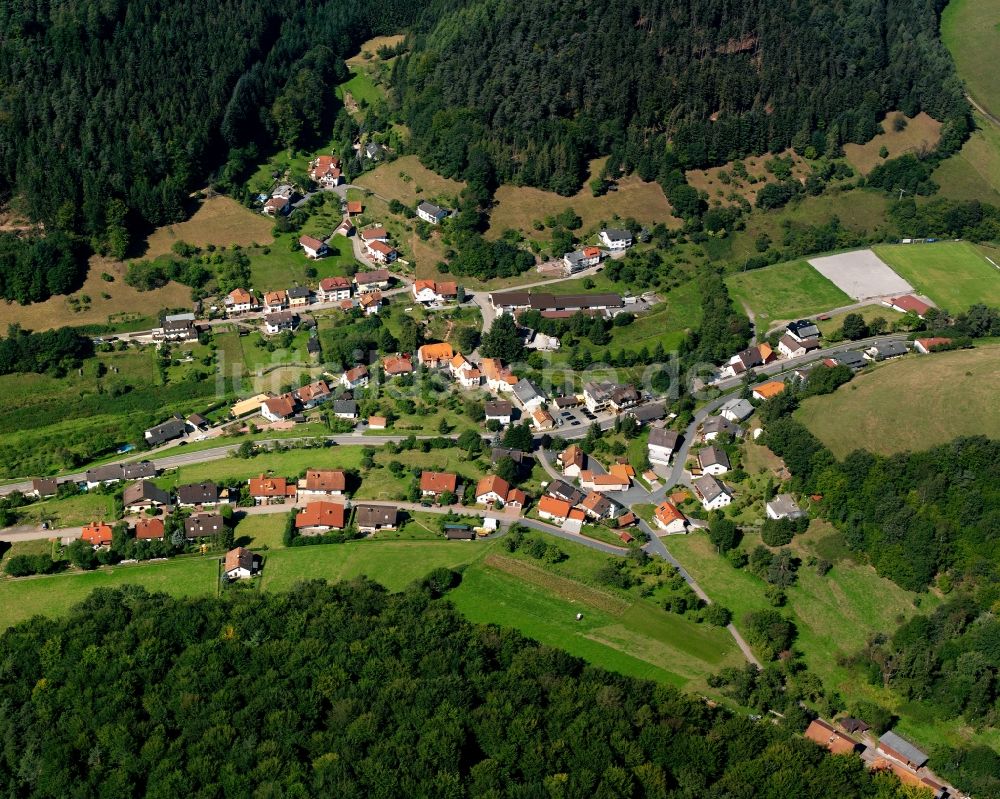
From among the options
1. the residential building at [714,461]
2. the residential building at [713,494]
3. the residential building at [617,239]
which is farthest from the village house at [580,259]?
the residential building at [713,494]

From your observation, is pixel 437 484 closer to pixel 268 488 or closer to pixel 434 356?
pixel 268 488

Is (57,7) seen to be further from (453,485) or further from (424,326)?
(453,485)

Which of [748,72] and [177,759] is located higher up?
[748,72]

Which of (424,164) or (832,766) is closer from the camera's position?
(832,766)

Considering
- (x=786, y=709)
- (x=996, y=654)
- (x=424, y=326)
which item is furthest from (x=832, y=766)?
(x=424, y=326)

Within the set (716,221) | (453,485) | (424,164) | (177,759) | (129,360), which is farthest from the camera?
(424,164)

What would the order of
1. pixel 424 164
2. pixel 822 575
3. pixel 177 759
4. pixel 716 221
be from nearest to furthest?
1. pixel 177 759
2. pixel 822 575
3. pixel 716 221
4. pixel 424 164

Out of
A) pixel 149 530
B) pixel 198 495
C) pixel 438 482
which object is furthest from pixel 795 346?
pixel 149 530
